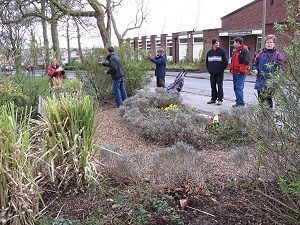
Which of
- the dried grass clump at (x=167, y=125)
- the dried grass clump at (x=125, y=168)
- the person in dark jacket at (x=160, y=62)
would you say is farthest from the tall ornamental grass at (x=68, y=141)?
the person in dark jacket at (x=160, y=62)

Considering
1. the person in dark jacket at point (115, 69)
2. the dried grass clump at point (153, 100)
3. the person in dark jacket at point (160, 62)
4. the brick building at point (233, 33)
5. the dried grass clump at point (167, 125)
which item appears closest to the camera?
the dried grass clump at point (167, 125)

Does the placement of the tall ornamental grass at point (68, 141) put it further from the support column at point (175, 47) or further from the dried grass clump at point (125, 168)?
the support column at point (175, 47)

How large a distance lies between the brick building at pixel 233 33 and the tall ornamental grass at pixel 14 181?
1826cm

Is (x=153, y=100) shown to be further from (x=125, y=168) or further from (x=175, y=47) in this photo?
(x=175, y=47)

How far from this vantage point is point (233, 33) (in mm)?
27031

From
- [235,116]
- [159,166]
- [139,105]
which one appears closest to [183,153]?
[159,166]

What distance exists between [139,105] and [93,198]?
478 cm

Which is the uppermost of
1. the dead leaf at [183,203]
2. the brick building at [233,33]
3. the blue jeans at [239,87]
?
the brick building at [233,33]

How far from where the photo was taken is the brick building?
24.7m

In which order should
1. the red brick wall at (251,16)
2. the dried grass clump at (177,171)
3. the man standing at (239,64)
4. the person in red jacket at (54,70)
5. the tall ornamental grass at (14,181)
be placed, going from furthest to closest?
1. the red brick wall at (251,16)
2. the person in red jacket at (54,70)
3. the man standing at (239,64)
4. the dried grass clump at (177,171)
5. the tall ornamental grass at (14,181)

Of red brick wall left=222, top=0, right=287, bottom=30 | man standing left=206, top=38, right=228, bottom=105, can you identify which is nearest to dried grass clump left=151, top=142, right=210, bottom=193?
man standing left=206, top=38, right=228, bottom=105

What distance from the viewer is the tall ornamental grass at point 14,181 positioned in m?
2.76

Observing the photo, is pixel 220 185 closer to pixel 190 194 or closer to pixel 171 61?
pixel 190 194

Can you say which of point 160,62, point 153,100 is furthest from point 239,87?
point 160,62
